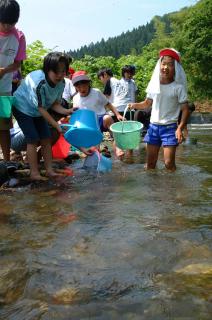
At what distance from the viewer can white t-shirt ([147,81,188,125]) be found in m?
4.49

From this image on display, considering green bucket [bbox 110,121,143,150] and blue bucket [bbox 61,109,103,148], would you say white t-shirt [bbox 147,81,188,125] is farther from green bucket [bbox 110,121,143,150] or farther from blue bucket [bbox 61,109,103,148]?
blue bucket [bbox 61,109,103,148]

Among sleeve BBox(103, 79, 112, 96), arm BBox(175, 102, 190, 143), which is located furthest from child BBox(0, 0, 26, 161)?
sleeve BBox(103, 79, 112, 96)

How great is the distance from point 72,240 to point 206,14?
82.8ft

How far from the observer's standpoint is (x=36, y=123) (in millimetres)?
4434

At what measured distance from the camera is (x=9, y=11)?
3.81 metres

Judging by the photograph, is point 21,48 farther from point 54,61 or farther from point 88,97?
point 88,97

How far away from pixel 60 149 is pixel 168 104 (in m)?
1.66

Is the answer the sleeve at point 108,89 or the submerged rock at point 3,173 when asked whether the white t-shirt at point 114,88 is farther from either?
the submerged rock at point 3,173

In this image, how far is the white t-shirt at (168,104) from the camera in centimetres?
449

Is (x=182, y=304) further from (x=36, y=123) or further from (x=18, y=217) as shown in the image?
(x=36, y=123)

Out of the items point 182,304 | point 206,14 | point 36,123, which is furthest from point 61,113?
point 206,14

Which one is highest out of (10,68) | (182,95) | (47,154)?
(10,68)

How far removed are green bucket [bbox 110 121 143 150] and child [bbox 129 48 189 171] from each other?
0.26 m

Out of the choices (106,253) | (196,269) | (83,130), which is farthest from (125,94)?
(196,269)
